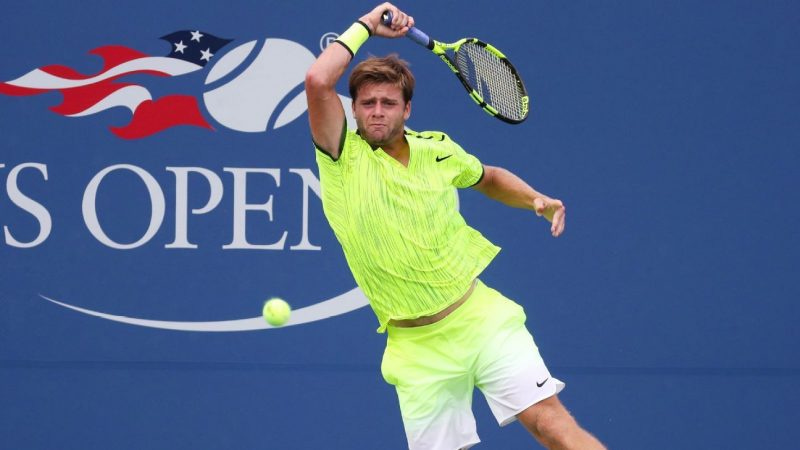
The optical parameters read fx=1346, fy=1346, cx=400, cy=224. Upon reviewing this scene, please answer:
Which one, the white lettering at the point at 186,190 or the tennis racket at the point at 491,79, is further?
the white lettering at the point at 186,190

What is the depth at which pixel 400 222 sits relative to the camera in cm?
466

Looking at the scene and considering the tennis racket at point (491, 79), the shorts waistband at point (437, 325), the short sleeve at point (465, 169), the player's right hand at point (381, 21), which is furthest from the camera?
the tennis racket at point (491, 79)

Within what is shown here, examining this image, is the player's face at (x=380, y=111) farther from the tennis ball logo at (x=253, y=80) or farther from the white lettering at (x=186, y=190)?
the white lettering at (x=186, y=190)

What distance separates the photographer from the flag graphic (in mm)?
5805

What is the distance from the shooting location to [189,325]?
5.89 meters

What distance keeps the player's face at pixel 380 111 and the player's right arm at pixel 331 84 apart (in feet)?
0.67

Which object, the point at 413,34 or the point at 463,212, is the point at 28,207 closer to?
the point at 463,212

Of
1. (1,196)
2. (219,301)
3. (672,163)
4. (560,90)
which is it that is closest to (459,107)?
(560,90)

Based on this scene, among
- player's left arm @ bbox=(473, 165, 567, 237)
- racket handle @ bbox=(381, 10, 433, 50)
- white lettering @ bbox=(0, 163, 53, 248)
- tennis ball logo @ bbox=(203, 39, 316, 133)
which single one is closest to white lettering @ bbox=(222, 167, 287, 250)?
tennis ball logo @ bbox=(203, 39, 316, 133)

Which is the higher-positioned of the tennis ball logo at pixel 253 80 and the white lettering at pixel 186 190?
the tennis ball logo at pixel 253 80

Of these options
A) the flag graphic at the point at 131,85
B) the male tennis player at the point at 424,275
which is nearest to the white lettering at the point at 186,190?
the flag graphic at the point at 131,85

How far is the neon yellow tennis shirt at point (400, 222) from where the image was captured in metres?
4.63

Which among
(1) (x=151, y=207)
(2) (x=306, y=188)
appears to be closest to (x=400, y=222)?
(2) (x=306, y=188)

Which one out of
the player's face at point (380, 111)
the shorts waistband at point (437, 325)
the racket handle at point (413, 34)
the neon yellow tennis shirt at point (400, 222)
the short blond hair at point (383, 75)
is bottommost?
the shorts waistband at point (437, 325)
